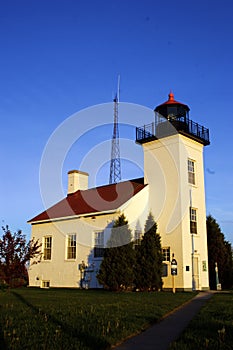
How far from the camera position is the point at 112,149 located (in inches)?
1278

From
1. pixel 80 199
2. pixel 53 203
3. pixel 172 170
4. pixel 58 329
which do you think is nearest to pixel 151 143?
pixel 172 170

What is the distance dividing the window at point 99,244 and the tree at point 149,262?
268 centimetres

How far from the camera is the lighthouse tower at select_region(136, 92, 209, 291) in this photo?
23.8 metres

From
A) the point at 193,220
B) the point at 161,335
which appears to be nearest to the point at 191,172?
the point at 193,220

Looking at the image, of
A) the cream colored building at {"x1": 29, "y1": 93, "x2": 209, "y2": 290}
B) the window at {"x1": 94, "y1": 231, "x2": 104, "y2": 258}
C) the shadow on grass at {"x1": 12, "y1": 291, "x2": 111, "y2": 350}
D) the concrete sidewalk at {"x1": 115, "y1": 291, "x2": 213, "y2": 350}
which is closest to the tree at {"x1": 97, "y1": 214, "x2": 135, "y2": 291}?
the cream colored building at {"x1": 29, "y1": 93, "x2": 209, "y2": 290}

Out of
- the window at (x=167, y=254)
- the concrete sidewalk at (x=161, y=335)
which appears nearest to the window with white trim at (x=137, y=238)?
the window at (x=167, y=254)

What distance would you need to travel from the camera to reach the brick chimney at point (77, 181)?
107 ft

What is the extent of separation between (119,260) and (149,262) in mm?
1849

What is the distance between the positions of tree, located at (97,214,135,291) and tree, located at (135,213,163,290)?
54 centimetres

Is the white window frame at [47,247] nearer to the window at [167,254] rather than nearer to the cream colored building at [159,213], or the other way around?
the cream colored building at [159,213]

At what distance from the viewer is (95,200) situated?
2738 cm

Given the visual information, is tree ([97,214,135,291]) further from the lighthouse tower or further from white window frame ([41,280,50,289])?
white window frame ([41,280,50,289])

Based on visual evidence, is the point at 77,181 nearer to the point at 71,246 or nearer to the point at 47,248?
the point at 47,248

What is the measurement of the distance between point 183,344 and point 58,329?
101 inches
